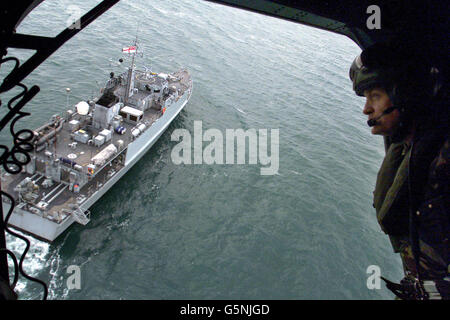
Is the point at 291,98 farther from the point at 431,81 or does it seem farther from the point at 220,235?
the point at 431,81

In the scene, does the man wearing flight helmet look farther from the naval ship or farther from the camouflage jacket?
the naval ship

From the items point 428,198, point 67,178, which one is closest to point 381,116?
point 428,198

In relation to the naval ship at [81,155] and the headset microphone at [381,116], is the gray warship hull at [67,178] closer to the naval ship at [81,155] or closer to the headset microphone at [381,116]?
the naval ship at [81,155]

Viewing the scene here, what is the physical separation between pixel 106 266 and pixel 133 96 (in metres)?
24.8

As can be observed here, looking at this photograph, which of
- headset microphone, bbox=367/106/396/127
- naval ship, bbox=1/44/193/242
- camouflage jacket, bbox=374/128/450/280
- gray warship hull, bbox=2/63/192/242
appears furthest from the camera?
naval ship, bbox=1/44/193/242

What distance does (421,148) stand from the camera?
4000 mm

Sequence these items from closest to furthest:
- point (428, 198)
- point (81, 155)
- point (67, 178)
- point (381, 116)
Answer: point (428, 198)
point (381, 116)
point (67, 178)
point (81, 155)

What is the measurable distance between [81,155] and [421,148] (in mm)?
32106

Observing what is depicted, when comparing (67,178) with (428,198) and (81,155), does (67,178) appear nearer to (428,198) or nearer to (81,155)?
(81,155)

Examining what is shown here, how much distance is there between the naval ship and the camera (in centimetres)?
2658

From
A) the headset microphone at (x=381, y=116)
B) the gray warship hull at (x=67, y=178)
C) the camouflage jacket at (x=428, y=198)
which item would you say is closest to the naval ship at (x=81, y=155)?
the gray warship hull at (x=67, y=178)

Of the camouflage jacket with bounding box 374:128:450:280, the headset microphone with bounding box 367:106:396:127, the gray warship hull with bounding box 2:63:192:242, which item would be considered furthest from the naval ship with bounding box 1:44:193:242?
the camouflage jacket with bounding box 374:128:450:280

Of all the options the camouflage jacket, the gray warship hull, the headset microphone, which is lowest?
the gray warship hull
